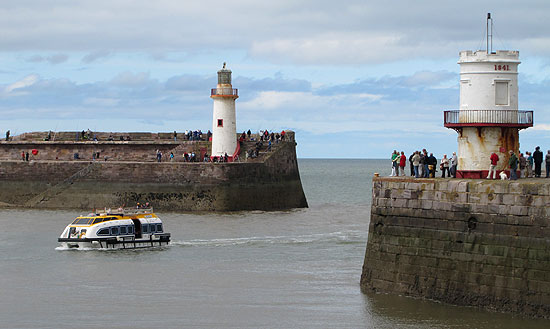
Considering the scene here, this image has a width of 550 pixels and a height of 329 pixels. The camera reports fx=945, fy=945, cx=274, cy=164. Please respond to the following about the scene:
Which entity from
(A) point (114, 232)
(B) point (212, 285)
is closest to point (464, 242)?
(B) point (212, 285)

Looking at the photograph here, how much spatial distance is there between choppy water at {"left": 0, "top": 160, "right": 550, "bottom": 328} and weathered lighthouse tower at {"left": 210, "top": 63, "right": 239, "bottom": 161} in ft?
36.3

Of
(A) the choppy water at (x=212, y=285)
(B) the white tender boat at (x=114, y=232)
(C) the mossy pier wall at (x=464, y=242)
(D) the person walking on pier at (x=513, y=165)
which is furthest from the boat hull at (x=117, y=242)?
(D) the person walking on pier at (x=513, y=165)

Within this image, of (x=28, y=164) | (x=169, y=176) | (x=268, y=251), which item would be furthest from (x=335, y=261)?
(x=28, y=164)

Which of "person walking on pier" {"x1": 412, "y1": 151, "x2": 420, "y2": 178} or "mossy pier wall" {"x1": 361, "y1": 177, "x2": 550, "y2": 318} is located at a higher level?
"person walking on pier" {"x1": 412, "y1": 151, "x2": 420, "y2": 178}

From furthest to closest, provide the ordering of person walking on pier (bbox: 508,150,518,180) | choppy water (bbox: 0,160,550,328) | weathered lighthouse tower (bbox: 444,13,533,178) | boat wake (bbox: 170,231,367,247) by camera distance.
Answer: boat wake (bbox: 170,231,367,247) → weathered lighthouse tower (bbox: 444,13,533,178) → choppy water (bbox: 0,160,550,328) → person walking on pier (bbox: 508,150,518,180)

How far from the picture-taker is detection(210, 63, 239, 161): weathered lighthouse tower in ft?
174

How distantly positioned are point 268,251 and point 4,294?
36.2 feet

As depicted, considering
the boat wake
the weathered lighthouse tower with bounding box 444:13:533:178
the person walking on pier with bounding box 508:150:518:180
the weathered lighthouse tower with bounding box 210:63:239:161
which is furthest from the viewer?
the weathered lighthouse tower with bounding box 210:63:239:161

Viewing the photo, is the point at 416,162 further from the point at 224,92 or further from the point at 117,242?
the point at 224,92

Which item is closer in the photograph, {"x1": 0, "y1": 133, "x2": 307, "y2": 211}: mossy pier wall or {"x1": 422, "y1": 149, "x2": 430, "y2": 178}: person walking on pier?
{"x1": 422, "y1": 149, "x2": 430, "y2": 178}: person walking on pier

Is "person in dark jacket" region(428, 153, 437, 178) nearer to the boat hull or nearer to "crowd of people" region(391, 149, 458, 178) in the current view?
"crowd of people" region(391, 149, 458, 178)

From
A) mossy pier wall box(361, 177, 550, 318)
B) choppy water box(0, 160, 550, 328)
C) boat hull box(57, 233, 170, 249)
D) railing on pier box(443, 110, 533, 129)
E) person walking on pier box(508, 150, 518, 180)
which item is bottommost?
choppy water box(0, 160, 550, 328)

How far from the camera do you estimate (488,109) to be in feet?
78.0

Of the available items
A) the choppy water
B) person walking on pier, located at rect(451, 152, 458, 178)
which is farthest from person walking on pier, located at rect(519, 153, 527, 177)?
the choppy water
